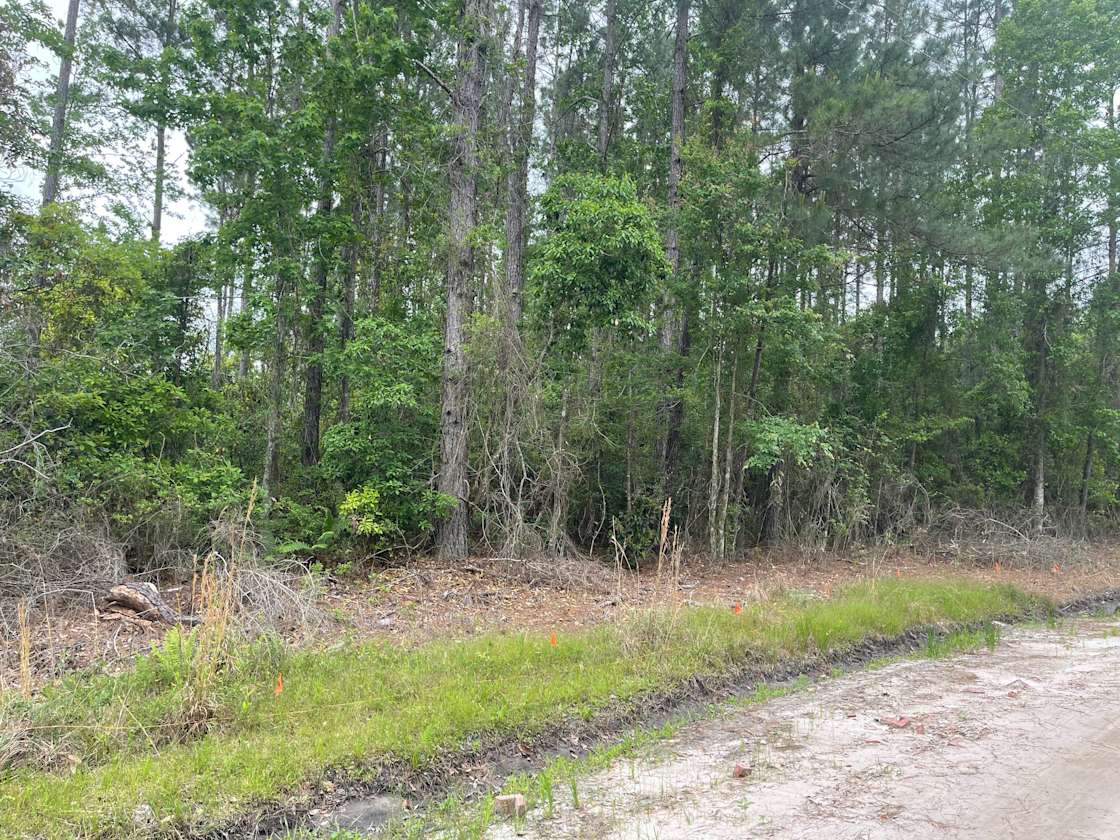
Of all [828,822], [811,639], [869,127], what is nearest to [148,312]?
[811,639]

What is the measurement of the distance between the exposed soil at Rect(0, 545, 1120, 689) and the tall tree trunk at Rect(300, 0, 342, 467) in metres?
4.22

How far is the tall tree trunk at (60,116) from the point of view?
14.3 meters

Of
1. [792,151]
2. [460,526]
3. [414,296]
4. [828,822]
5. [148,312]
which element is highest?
[792,151]

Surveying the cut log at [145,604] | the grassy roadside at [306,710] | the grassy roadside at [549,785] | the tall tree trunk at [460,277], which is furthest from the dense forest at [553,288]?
the grassy roadside at [549,785]

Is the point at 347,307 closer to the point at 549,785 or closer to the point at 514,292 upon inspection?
the point at 514,292

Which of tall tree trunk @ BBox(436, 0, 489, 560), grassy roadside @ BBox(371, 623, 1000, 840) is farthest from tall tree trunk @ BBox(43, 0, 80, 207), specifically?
grassy roadside @ BBox(371, 623, 1000, 840)

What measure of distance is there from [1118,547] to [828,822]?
60.6ft

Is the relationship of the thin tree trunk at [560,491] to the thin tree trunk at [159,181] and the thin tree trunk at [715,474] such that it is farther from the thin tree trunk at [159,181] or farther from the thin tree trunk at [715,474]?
the thin tree trunk at [159,181]

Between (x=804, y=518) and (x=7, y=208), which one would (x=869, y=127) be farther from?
(x=7, y=208)

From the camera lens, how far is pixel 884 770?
4.89m

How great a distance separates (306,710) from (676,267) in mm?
10786

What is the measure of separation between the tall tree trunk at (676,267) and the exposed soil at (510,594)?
8.24 feet

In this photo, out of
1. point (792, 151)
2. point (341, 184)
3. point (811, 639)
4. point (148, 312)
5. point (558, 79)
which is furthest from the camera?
point (558, 79)

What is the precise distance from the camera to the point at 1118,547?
17.7m
